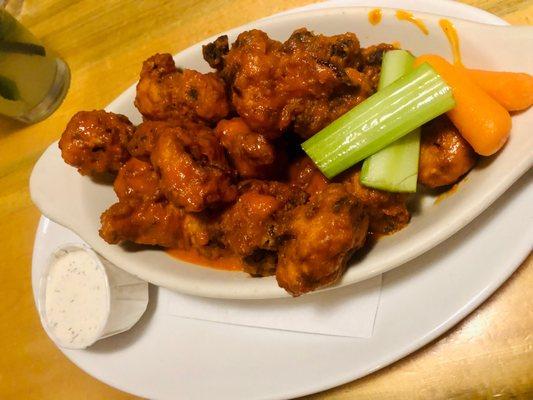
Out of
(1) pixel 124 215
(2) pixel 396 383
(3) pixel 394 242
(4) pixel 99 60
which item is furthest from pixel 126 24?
(2) pixel 396 383

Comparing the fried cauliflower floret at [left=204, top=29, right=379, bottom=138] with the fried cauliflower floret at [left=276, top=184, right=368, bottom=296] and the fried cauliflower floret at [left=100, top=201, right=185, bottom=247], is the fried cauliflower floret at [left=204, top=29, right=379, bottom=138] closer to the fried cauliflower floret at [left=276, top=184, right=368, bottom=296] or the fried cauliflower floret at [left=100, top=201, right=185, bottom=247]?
the fried cauliflower floret at [left=276, top=184, right=368, bottom=296]

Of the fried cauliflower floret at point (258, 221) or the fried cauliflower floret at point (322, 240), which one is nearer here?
the fried cauliflower floret at point (322, 240)

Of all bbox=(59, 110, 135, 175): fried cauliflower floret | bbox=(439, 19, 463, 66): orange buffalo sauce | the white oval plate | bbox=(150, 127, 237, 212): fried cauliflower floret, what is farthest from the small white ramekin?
bbox=(439, 19, 463, 66): orange buffalo sauce

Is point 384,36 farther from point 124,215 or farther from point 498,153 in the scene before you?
point 124,215

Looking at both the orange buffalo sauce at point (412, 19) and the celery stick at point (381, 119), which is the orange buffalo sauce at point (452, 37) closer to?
the orange buffalo sauce at point (412, 19)

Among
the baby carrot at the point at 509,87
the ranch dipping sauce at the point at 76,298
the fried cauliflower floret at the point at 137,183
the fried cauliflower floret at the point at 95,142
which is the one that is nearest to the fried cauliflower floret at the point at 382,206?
the baby carrot at the point at 509,87

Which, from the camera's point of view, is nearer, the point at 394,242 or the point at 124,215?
the point at 394,242
